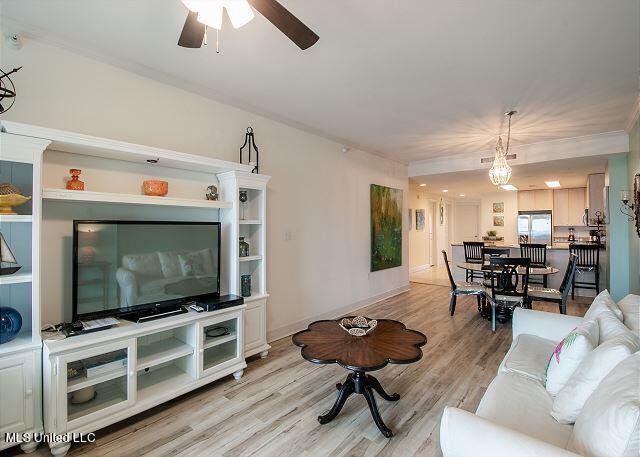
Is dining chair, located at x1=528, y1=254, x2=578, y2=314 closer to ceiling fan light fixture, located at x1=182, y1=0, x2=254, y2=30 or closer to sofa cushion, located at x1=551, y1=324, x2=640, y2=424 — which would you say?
sofa cushion, located at x1=551, y1=324, x2=640, y2=424

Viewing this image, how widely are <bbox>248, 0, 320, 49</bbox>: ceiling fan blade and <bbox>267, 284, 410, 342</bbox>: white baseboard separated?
3008 millimetres

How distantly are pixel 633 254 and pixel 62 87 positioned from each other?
6.27 meters

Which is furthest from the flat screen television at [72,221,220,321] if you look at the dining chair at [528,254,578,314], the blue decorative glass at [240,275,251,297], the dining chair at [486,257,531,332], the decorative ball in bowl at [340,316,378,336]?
the dining chair at [528,254,578,314]

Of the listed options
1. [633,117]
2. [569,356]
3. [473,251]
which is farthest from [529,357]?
[473,251]

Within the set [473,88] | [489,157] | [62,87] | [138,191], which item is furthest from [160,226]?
[489,157]

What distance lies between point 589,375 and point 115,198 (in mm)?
2947

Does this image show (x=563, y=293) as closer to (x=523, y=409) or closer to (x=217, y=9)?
(x=523, y=409)

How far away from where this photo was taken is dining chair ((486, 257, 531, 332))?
3.99 metres

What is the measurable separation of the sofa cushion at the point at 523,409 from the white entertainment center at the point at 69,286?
200cm

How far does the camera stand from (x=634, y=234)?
3887mm

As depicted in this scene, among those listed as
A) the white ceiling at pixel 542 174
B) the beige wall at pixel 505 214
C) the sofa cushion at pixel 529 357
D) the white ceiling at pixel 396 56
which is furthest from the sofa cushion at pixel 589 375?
the beige wall at pixel 505 214

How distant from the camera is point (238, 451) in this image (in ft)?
6.19

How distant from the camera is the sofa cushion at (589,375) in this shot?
53.6 inches

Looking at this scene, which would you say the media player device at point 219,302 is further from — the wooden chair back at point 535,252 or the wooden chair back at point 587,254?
the wooden chair back at point 587,254
